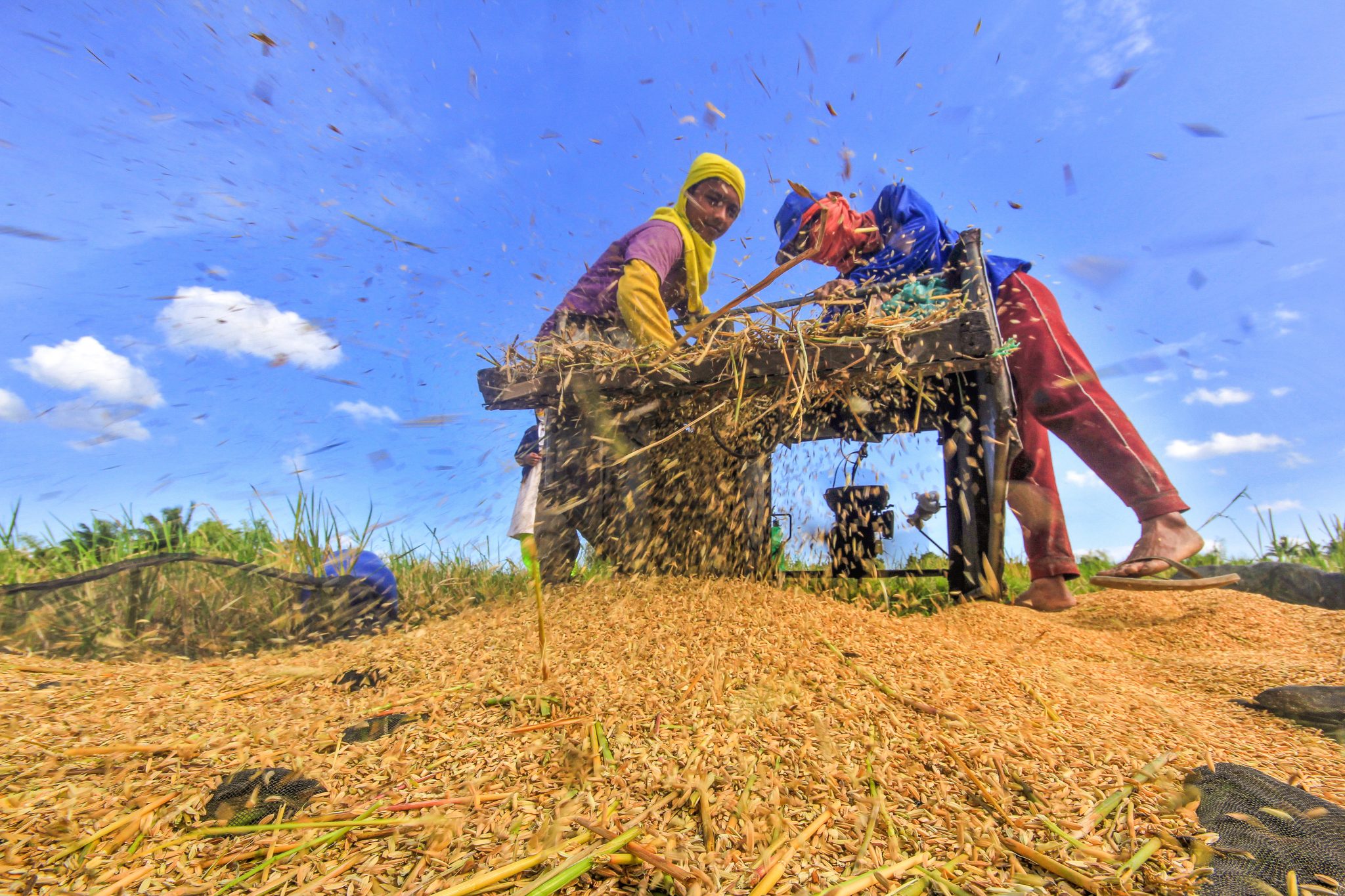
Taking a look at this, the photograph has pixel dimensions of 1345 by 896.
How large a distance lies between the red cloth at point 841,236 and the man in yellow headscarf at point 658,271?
23.6 inches

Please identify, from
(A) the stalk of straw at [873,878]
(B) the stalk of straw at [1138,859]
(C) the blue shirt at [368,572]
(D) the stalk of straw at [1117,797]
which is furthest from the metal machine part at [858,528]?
(A) the stalk of straw at [873,878]

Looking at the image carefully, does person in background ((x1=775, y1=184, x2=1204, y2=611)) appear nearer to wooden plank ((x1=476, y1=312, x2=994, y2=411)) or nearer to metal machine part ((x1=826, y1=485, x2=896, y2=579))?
wooden plank ((x1=476, y1=312, x2=994, y2=411))

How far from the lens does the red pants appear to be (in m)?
2.71

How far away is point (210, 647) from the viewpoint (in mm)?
2469

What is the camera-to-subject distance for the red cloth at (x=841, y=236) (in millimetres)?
4008

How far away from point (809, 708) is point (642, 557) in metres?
1.71

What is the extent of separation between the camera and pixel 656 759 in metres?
1.23

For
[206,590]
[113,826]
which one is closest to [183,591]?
[206,590]

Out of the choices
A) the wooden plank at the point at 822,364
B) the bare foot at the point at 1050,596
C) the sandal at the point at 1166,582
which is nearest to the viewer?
the sandal at the point at 1166,582

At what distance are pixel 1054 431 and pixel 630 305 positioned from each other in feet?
7.10

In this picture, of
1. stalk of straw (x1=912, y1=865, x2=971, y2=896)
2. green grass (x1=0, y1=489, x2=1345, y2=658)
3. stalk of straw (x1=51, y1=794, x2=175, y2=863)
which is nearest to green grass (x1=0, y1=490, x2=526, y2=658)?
green grass (x1=0, y1=489, x2=1345, y2=658)

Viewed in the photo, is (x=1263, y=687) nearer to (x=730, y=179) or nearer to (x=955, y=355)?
(x=955, y=355)

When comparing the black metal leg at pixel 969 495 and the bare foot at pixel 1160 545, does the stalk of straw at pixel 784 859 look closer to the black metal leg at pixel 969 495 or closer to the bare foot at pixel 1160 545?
the bare foot at pixel 1160 545

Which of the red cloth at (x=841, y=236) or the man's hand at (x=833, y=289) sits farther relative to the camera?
the red cloth at (x=841, y=236)
